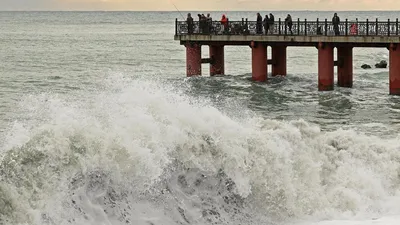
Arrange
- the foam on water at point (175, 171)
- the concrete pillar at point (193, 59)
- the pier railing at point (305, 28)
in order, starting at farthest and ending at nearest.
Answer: the concrete pillar at point (193, 59) → the pier railing at point (305, 28) → the foam on water at point (175, 171)

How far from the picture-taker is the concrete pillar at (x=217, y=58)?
42469 mm

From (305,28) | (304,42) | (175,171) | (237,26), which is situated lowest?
(175,171)

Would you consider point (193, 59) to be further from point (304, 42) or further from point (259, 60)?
point (304, 42)

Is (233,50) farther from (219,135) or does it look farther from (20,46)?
(219,135)

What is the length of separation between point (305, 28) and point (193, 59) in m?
6.38

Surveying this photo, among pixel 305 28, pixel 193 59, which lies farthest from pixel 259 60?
pixel 193 59

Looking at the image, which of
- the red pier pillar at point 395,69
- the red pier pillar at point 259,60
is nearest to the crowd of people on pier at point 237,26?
the red pier pillar at point 259,60

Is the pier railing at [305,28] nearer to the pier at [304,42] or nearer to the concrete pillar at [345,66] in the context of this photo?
the pier at [304,42]

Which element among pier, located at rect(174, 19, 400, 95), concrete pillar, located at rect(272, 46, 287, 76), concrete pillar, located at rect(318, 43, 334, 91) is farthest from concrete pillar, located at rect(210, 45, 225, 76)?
concrete pillar, located at rect(318, 43, 334, 91)

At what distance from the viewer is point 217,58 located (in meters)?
43.0

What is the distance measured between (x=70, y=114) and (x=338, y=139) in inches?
257

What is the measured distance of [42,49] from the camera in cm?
7694

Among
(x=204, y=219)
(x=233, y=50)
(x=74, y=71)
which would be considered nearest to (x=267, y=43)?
(x=74, y=71)

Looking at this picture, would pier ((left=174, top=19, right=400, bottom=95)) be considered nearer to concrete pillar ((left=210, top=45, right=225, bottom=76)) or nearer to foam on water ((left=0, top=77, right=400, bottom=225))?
concrete pillar ((left=210, top=45, right=225, bottom=76))
